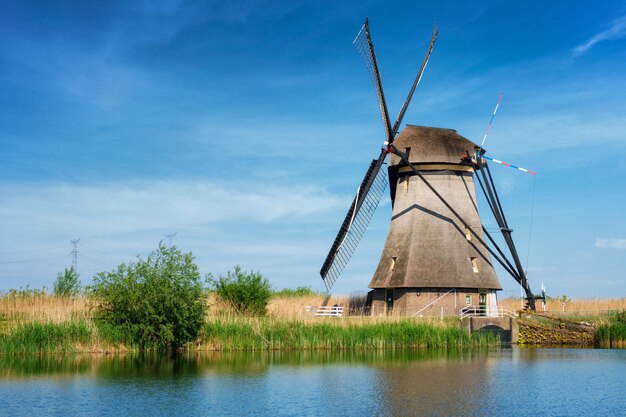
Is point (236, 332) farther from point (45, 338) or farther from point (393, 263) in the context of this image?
point (393, 263)

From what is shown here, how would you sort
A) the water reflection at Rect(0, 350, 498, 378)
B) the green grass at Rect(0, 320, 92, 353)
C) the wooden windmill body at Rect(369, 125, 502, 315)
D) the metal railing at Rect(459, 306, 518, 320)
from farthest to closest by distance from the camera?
the wooden windmill body at Rect(369, 125, 502, 315) < the metal railing at Rect(459, 306, 518, 320) < the green grass at Rect(0, 320, 92, 353) < the water reflection at Rect(0, 350, 498, 378)

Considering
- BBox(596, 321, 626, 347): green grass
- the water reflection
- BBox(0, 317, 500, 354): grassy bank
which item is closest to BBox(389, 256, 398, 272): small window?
BBox(0, 317, 500, 354): grassy bank

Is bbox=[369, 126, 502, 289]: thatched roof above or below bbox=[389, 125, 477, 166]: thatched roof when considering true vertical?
below

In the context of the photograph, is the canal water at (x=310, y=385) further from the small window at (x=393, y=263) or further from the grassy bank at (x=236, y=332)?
the small window at (x=393, y=263)

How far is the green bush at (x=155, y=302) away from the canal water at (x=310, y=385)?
885mm

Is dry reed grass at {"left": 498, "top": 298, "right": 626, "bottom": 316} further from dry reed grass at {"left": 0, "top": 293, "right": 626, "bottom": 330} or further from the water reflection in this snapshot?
the water reflection

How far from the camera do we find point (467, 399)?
15.3m

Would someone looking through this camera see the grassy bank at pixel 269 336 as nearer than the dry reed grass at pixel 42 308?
Yes

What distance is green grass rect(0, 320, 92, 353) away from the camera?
888 inches

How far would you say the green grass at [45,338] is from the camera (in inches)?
888

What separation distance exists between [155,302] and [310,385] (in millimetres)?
8180

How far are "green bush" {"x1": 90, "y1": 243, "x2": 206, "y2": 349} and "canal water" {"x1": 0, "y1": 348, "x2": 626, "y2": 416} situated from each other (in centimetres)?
88

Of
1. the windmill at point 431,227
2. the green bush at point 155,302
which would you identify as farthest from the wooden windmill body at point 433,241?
the green bush at point 155,302

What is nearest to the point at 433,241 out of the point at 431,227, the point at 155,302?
the point at 431,227
